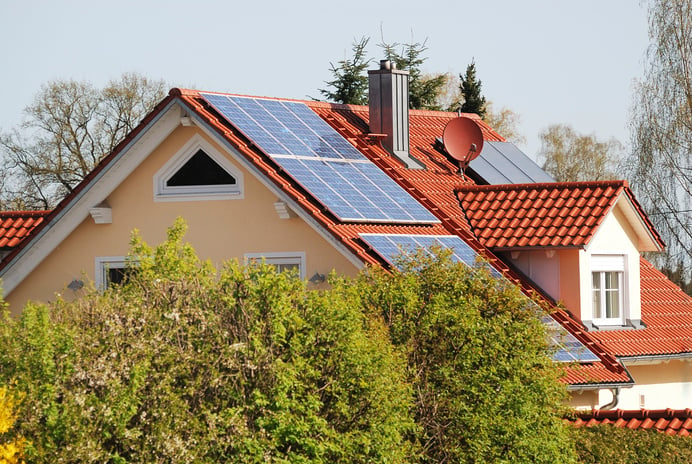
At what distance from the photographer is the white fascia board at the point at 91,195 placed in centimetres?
2144

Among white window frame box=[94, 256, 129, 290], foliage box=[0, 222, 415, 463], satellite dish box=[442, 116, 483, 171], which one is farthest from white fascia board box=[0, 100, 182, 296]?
foliage box=[0, 222, 415, 463]

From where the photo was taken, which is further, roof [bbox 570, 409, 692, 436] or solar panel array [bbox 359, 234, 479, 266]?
solar panel array [bbox 359, 234, 479, 266]

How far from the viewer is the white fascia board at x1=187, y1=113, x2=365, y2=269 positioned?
19234 millimetres

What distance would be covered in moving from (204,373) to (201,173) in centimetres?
938

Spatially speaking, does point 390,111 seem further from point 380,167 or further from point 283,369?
point 283,369

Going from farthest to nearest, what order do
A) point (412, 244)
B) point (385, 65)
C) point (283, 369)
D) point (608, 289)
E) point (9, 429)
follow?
point (385, 65)
point (608, 289)
point (412, 244)
point (283, 369)
point (9, 429)

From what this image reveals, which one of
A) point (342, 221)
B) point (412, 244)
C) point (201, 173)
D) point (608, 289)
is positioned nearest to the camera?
point (342, 221)

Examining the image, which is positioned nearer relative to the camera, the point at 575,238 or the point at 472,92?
the point at 575,238

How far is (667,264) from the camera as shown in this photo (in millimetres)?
48188

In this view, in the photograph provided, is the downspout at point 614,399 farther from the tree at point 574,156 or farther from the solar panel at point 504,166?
the tree at point 574,156

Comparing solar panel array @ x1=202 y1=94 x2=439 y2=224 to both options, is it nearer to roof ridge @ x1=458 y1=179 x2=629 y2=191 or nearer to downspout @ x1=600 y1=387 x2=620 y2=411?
roof ridge @ x1=458 y1=179 x2=629 y2=191

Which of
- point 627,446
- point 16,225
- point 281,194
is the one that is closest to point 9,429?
point 627,446

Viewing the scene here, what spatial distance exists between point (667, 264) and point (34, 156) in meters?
25.8

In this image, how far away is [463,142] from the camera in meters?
25.8
